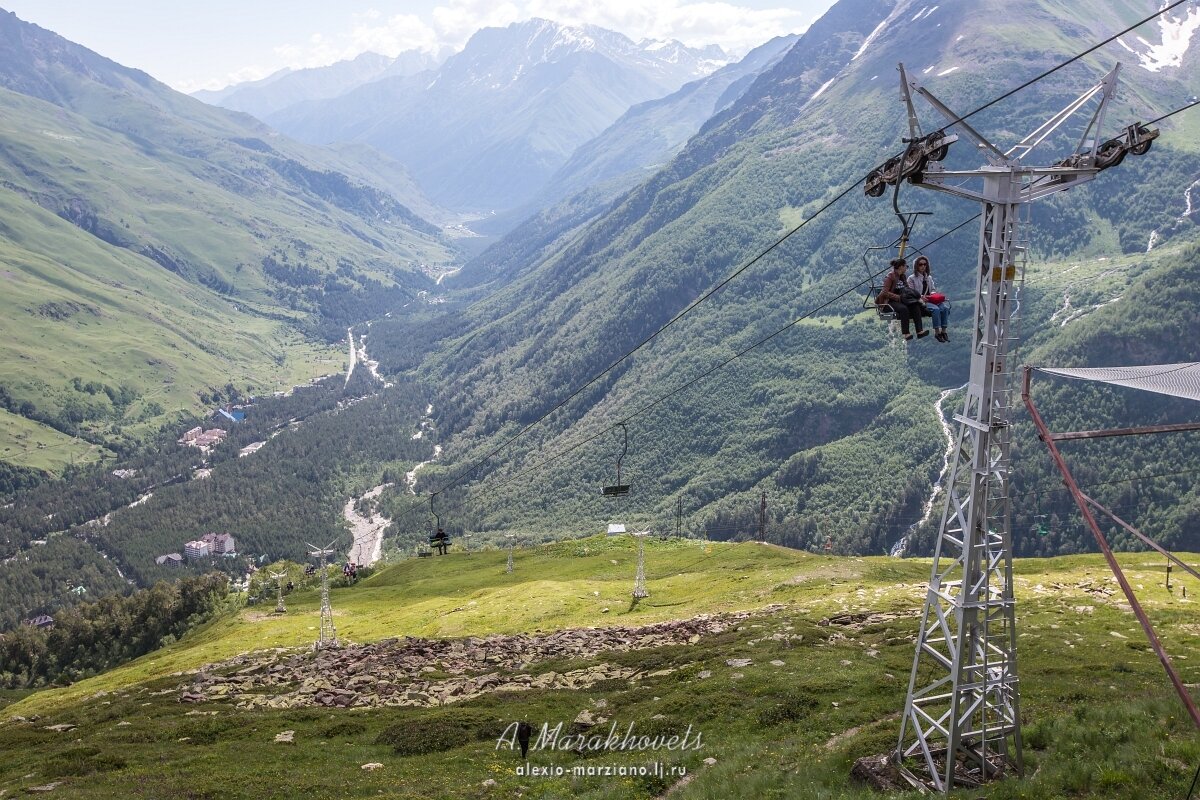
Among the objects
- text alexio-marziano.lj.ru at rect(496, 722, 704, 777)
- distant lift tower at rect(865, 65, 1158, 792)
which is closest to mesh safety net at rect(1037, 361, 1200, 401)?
distant lift tower at rect(865, 65, 1158, 792)

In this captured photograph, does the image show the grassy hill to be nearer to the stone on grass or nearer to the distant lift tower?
the stone on grass

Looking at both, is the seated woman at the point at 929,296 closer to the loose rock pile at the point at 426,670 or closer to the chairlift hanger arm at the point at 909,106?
the chairlift hanger arm at the point at 909,106

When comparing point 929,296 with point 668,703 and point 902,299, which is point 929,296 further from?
point 668,703

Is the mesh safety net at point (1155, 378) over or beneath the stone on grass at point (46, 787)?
over

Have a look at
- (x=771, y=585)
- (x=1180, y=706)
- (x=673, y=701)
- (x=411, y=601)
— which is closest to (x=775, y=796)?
(x=1180, y=706)

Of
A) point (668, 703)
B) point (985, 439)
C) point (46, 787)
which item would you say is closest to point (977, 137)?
point (985, 439)

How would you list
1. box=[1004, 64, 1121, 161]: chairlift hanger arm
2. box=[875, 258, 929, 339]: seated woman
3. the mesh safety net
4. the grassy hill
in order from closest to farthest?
1. box=[1004, 64, 1121, 161]: chairlift hanger arm
2. box=[875, 258, 929, 339]: seated woman
3. the mesh safety net
4. the grassy hill

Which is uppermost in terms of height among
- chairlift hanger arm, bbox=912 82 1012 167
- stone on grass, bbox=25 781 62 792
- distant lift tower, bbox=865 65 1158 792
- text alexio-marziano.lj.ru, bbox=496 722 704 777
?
chairlift hanger arm, bbox=912 82 1012 167

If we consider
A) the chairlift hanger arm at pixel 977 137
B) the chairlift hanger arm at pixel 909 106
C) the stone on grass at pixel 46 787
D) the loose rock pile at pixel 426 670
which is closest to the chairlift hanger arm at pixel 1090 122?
the chairlift hanger arm at pixel 977 137
